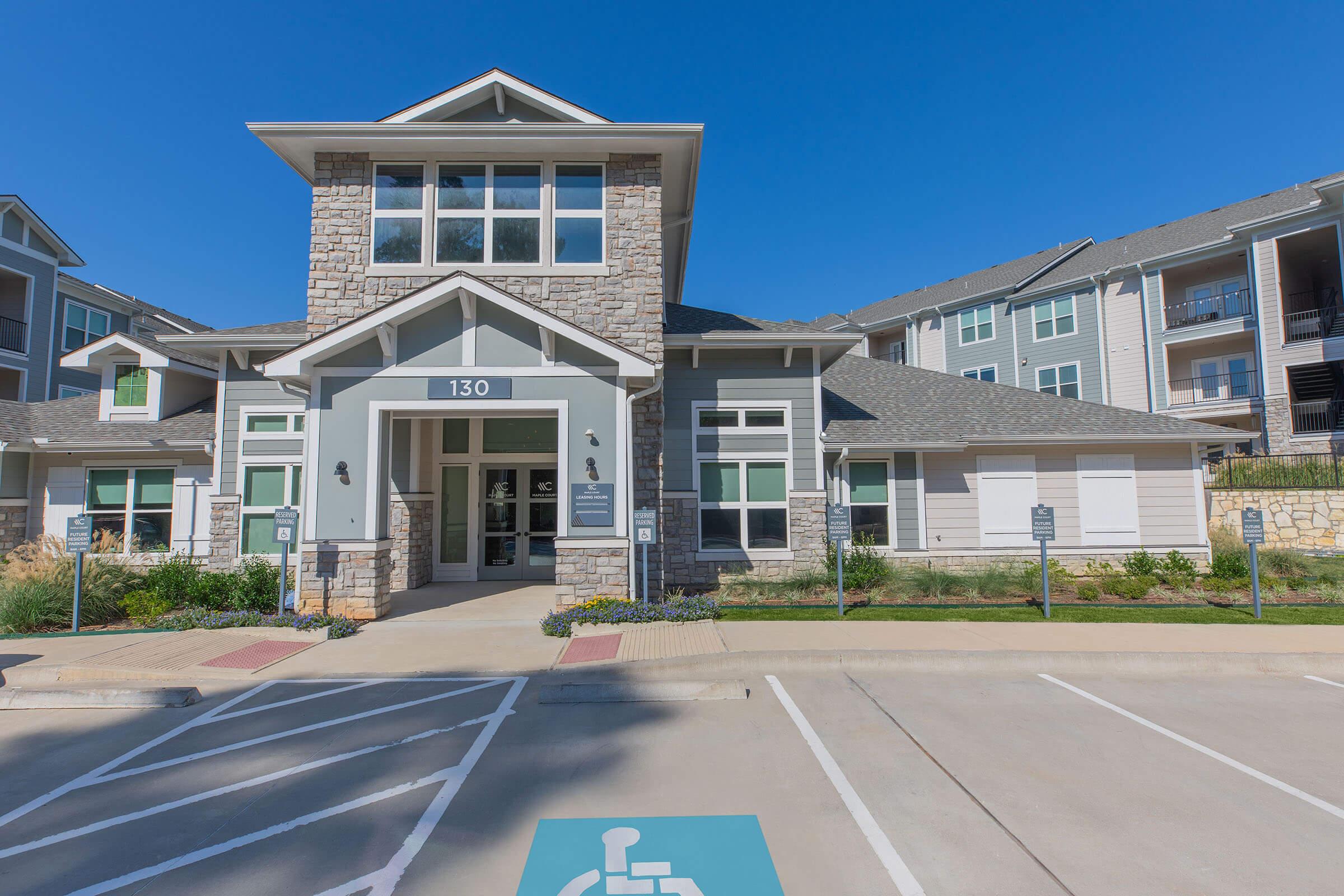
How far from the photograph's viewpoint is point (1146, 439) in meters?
14.2

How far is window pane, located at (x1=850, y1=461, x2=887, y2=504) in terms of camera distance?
1405cm

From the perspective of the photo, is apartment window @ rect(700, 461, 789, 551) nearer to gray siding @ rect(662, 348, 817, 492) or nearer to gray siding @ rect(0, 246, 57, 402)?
gray siding @ rect(662, 348, 817, 492)

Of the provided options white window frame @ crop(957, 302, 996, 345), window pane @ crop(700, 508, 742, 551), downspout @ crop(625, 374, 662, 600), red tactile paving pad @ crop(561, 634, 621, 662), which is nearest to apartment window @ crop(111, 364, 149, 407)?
downspout @ crop(625, 374, 662, 600)

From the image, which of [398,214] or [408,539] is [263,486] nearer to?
[408,539]

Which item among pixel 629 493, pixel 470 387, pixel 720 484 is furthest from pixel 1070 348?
Answer: pixel 470 387

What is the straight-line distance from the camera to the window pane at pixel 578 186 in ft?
40.3

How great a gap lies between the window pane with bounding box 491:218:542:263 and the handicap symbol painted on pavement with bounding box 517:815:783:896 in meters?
9.94

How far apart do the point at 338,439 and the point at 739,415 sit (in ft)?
23.6

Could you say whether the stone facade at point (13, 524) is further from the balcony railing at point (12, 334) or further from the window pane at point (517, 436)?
the balcony railing at point (12, 334)

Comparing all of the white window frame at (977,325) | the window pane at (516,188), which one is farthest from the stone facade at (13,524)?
the white window frame at (977,325)

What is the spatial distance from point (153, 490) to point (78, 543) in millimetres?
5313

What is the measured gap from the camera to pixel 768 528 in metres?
13.2

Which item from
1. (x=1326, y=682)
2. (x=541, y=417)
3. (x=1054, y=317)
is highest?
(x=1054, y=317)

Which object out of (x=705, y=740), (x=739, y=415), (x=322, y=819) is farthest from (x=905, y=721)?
(x=739, y=415)
